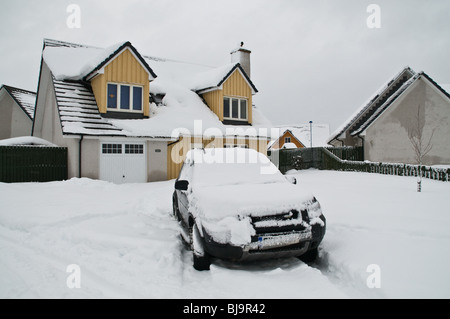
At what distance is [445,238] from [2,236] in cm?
829

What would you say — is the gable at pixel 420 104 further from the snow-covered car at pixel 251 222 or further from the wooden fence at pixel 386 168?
the snow-covered car at pixel 251 222

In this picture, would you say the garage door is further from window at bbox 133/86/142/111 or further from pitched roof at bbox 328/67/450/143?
pitched roof at bbox 328/67/450/143

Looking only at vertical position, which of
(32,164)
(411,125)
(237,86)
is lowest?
(32,164)

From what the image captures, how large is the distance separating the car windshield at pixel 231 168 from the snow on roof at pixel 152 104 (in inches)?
356

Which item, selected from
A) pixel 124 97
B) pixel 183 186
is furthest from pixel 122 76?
pixel 183 186

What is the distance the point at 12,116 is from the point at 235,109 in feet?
58.4

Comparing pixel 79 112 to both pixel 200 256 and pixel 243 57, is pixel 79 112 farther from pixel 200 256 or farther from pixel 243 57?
pixel 200 256

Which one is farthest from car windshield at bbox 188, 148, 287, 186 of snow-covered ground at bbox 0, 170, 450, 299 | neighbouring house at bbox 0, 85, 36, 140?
neighbouring house at bbox 0, 85, 36, 140

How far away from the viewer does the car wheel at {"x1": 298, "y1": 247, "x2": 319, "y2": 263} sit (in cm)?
514

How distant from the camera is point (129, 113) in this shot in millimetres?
16062

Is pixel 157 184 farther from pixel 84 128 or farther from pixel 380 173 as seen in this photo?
pixel 380 173

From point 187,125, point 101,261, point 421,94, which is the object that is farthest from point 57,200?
point 421,94

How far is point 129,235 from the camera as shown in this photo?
636 cm

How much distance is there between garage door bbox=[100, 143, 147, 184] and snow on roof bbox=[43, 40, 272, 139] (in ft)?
3.00
